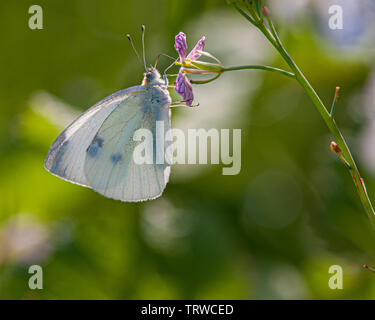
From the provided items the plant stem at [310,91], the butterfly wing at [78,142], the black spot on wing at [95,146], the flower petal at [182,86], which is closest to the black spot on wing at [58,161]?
the butterfly wing at [78,142]

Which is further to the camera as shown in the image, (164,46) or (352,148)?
(164,46)

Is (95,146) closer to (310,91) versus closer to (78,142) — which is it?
(78,142)

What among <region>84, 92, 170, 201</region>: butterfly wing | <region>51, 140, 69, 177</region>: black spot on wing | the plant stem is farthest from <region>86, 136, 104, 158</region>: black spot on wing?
the plant stem

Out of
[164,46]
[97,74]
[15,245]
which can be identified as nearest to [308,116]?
[164,46]

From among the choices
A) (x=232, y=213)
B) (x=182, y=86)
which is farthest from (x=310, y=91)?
(x=232, y=213)

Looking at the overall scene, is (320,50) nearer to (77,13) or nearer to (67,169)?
(67,169)

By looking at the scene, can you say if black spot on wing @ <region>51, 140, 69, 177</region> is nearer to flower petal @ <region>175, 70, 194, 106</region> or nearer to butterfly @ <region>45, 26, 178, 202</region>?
butterfly @ <region>45, 26, 178, 202</region>
